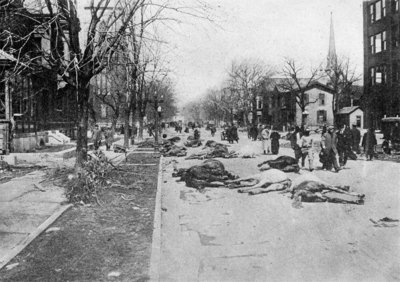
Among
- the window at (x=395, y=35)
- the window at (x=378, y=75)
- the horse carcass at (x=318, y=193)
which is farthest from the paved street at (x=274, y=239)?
the window at (x=378, y=75)

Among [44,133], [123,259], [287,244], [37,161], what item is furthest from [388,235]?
[44,133]

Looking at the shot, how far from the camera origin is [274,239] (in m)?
6.63

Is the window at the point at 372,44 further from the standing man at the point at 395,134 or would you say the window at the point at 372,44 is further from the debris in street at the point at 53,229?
the debris in street at the point at 53,229

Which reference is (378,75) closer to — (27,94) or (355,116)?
(355,116)

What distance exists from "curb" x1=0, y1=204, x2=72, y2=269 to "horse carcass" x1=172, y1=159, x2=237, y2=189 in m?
4.23

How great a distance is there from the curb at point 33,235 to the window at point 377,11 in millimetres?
36114

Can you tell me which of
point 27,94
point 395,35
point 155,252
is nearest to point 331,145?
point 155,252

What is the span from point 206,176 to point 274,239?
6055 millimetres

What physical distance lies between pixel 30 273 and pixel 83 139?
7.39m

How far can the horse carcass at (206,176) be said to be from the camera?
12188 mm

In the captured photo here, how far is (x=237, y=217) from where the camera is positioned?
828 centimetres

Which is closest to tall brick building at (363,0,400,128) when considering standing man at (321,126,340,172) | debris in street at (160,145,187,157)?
debris in street at (160,145,187,157)

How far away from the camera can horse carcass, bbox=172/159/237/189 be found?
1219cm

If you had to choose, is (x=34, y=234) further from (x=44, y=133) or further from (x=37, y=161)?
(x=44, y=133)
